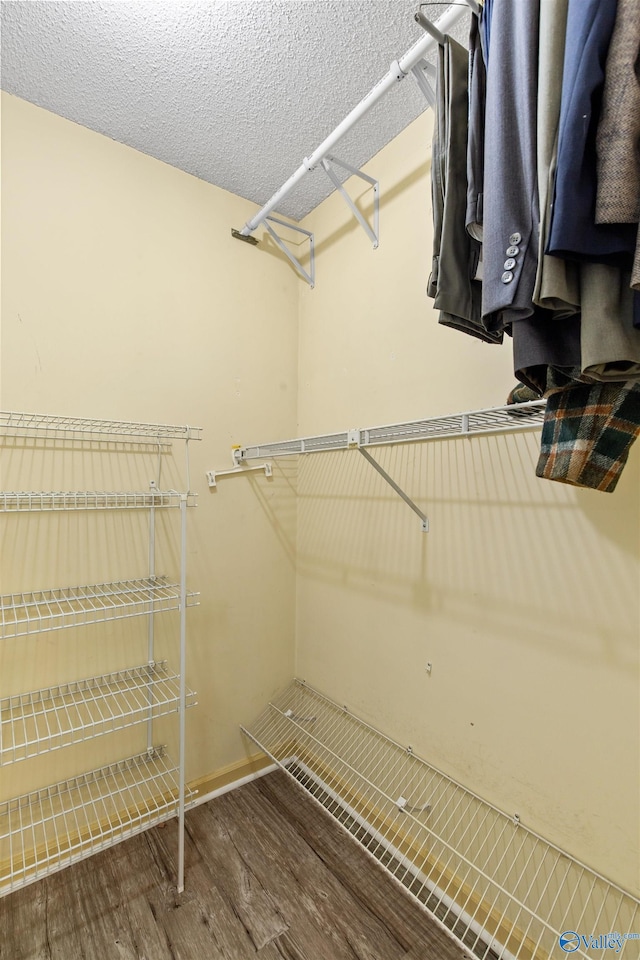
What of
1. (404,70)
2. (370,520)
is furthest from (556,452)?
(404,70)

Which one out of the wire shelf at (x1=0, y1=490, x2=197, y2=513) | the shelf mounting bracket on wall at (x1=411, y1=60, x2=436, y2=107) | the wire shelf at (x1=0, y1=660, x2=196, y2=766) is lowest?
the wire shelf at (x1=0, y1=660, x2=196, y2=766)

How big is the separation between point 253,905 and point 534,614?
1.26 m

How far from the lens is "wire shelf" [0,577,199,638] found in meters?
1.47

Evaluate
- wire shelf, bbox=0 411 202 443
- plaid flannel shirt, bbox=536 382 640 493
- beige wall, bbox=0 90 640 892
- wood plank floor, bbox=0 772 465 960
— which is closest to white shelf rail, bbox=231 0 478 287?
beige wall, bbox=0 90 640 892

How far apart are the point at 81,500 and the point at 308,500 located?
3.28 ft

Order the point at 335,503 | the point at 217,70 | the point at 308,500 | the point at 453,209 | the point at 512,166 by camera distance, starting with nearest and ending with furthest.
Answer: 1. the point at 512,166
2. the point at 453,209
3. the point at 217,70
4. the point at 335,503
5. the point at 308,500

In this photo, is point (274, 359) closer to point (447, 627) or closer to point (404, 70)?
point (404, 70)

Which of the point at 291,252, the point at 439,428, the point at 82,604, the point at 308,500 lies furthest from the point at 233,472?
the point at 291,252

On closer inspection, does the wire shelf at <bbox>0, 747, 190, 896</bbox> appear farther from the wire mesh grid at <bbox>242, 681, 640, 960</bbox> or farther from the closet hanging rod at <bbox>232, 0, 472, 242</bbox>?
the closet hanging rod at <bbox>232, 0, 472, 242</bbox>

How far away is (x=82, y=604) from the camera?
5.21ft

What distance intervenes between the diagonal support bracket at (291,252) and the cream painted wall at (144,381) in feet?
0.26

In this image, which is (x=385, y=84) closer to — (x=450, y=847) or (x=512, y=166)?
(x=512, y=166)

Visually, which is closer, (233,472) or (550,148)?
(550,148)

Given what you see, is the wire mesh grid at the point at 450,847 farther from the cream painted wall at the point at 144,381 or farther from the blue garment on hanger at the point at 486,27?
the blue garment on hanger at the point at 486,27
